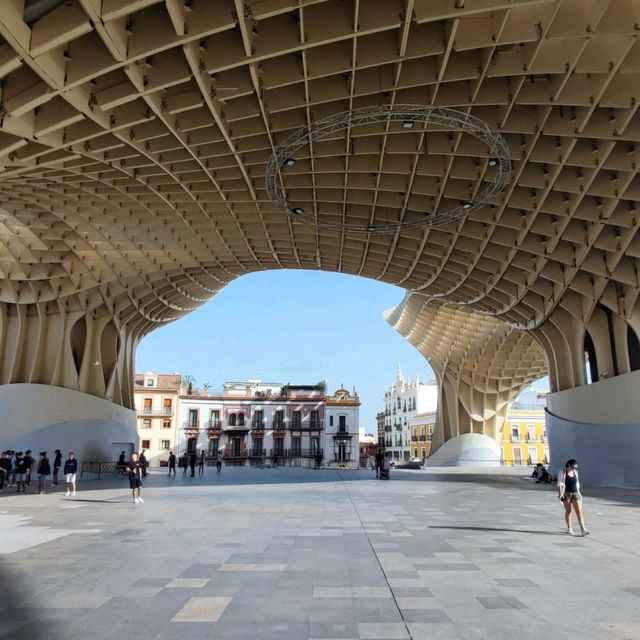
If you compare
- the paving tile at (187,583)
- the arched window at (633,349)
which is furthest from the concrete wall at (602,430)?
the paving tile at (187,583)

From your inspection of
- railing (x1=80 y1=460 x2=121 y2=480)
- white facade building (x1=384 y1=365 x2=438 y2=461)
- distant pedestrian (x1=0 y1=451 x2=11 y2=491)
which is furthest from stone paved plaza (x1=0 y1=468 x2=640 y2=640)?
white facade building (x1=384 y1=365 x2=438 y2=461)

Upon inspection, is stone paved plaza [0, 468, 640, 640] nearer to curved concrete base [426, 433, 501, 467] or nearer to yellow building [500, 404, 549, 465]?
curved concrete base [426, 433, 501, 467]

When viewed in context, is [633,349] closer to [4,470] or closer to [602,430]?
[602,430]

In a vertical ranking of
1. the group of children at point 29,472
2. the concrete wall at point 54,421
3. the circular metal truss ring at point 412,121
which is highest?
the circular metal truss ring at point 412,121

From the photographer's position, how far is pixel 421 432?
100875 mm

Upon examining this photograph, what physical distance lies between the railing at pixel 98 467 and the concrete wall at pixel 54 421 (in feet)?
2.17

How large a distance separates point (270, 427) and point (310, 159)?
60805 millimetres

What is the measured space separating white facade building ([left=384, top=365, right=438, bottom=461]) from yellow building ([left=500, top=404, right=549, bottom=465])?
13745 mm

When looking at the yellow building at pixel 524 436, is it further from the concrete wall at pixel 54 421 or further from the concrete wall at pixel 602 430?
the concrete wall at pixel 54 421

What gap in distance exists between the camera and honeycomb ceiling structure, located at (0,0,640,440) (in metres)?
12.9

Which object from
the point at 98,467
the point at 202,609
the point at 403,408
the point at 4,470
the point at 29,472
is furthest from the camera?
the point at 403,408

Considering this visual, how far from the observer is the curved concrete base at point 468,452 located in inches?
2343

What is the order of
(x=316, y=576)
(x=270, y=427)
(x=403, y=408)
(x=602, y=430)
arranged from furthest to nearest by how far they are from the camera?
(x=403, y=408), (x=270, y=427), (x=602, y=430), (x=316, y=576)

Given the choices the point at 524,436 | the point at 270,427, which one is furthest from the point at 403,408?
the point at 270,427
